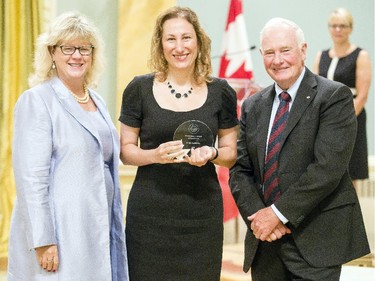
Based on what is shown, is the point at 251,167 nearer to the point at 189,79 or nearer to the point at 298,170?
the point at 298,170

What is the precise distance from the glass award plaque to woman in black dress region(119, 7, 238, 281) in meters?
0.10

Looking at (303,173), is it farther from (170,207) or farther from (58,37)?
(58,37)

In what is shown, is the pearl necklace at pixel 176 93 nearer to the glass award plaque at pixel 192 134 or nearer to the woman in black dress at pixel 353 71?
the glass award plaque at pixel 192 134

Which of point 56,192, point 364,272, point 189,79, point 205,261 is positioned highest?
point 189,79

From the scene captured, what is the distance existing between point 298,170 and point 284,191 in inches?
4.1

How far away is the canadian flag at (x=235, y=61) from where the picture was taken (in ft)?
20.4

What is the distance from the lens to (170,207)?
294 centimetres

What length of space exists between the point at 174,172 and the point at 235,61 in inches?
138

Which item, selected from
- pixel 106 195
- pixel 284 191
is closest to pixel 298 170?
pixel 284 191

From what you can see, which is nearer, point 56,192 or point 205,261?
point 56,192

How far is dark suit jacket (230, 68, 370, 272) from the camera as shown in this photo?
271 centimetres

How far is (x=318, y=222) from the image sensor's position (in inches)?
109

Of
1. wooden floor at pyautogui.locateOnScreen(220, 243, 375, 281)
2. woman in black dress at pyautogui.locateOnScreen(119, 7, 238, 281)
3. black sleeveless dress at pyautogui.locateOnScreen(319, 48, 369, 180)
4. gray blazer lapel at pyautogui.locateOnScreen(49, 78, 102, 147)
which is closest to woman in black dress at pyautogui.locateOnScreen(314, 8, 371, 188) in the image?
black sleeveless dress at pyautogui.locateOnScreen(319, 48, 369, 180)

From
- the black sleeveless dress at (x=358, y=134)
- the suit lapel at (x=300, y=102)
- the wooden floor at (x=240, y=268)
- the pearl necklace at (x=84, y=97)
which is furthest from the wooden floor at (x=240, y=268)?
the pearl necklace at (x=84, y=97)
